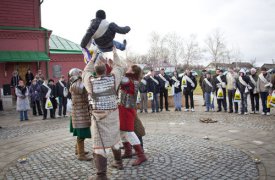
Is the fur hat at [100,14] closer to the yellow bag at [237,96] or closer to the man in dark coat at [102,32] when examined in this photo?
the man in dark coat at [102,32]

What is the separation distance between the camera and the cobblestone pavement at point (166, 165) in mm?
4883

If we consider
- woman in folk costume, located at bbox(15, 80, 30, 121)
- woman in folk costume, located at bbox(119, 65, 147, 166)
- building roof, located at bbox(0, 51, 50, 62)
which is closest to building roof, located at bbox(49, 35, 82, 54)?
building roof, located at bbox(0, 51, 50, 62)

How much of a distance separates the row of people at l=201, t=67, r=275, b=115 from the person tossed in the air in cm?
743

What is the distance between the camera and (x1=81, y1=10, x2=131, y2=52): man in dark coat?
5238 millimetres

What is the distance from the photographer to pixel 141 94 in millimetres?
12969

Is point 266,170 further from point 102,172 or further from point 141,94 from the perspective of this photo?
point 141,94

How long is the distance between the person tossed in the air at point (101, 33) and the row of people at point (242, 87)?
24.4 feet

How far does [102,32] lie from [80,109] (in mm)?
1676

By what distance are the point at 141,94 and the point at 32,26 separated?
10.8m

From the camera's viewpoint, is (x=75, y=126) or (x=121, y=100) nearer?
(x=121, y=100)

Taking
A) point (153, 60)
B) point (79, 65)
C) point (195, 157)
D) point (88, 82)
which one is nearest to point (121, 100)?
point (88, 82)

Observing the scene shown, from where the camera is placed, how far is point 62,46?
24688 mm

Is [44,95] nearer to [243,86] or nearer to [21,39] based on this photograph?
[21,39]

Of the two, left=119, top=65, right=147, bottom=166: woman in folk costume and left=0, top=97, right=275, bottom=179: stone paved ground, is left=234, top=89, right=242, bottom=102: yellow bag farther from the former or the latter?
left=119, top=65, right=147, bottom=166: woman in folk costume
